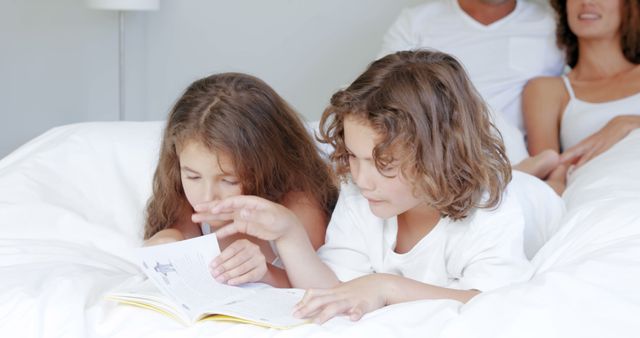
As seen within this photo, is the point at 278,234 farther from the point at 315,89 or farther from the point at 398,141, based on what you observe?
the point at 315,89

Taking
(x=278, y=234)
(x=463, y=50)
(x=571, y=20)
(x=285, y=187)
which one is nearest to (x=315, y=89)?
(x=463, y=50)

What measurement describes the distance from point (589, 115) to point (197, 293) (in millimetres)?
1489

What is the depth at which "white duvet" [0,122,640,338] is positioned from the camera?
126 centimetres

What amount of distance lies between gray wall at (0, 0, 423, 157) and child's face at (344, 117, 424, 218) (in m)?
Answer: 1.92

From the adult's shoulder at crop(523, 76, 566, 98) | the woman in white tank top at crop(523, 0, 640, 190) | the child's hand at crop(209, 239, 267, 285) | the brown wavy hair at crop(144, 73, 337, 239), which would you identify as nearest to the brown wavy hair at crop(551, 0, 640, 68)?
the woman in white tank top at crop(523, 0, 640, 190)

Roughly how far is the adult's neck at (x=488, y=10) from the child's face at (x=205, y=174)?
1.38m

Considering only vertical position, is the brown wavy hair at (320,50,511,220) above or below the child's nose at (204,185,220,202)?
above

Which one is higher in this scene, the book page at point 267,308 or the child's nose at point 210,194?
the child's nose at point 210,194

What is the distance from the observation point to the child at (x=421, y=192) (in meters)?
1.47

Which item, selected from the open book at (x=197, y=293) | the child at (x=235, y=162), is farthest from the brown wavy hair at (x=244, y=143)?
the open book at (x=197, y=293)

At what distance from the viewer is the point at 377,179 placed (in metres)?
1.49

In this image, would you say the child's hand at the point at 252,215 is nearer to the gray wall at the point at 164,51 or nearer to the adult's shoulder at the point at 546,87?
the adult's shoulder at the point at 546,87

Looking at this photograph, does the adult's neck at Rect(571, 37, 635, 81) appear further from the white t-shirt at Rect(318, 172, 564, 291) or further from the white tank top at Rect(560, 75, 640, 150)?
the white t-shirt at Rect(318, 172, 564, 291)

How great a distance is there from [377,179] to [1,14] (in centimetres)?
229
